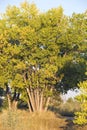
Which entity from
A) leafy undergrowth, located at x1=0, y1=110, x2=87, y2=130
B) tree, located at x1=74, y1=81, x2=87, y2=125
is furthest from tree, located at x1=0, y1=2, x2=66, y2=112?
tree, located at x1=74, y1=81, x2=87, y2=125

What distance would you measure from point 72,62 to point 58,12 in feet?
16.1

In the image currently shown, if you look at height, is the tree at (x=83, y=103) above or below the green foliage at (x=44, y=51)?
below

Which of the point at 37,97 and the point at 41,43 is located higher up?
the point at 41,43

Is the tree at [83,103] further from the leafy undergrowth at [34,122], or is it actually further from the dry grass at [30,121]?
the dry grass at [30,121]

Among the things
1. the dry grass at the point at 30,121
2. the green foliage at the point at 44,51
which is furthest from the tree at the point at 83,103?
the green foliage at the point at 44,51

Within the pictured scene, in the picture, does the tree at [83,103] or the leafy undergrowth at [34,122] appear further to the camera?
the leafy undergrowth at [34,122]

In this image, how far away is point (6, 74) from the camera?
41.6 metres

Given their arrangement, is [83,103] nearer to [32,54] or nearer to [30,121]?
[30,121]

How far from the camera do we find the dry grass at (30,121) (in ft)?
84.0

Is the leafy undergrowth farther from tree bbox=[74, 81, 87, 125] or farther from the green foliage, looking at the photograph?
the green foliage

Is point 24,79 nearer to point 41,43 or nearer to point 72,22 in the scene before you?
point 41,43

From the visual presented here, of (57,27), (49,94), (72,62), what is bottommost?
(49,94)

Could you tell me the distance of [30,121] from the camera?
32781 mm

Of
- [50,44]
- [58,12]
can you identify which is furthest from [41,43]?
[58,12]
